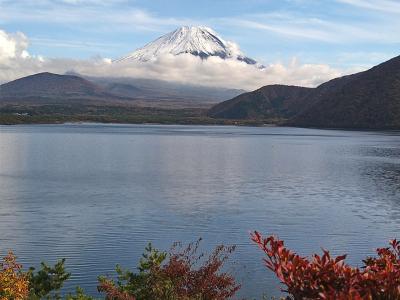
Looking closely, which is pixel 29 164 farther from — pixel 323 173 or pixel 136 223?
pixel 136 223

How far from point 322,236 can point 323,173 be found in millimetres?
31592

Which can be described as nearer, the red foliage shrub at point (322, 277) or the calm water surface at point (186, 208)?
the red foliage shrub at point (322, 277)

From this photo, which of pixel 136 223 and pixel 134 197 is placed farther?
pixel 134 197

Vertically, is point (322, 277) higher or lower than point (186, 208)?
higher

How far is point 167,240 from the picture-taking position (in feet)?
83.0

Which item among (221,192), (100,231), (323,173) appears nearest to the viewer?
(100,231)

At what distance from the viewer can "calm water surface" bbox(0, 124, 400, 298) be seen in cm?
2331

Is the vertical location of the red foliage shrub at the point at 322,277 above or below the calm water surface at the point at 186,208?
above

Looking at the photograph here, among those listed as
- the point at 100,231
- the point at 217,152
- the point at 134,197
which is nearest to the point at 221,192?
the point at 134,197

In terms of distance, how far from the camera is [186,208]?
34.0 metres

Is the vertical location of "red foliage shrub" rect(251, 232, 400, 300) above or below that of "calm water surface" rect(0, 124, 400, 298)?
above

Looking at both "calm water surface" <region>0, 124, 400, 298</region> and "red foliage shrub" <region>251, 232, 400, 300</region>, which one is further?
"calm water surface" <region>0, 124, 400, 298</region>

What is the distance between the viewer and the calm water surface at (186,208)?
23.3 meters

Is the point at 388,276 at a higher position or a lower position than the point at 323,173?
higher
